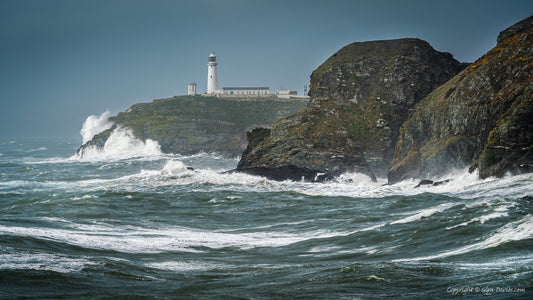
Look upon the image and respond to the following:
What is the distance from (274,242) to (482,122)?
2220 centimetres

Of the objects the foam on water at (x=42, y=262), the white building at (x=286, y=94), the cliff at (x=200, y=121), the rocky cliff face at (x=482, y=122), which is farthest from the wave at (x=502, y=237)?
the white building at (x=286, y=94)

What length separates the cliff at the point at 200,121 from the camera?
113250 mm

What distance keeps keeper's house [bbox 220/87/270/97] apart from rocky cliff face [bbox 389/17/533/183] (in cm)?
10372

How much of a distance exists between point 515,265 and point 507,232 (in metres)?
5.45

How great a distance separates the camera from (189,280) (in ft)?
55.0

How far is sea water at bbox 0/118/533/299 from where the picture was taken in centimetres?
1496

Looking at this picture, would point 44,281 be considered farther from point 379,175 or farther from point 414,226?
point 379,175

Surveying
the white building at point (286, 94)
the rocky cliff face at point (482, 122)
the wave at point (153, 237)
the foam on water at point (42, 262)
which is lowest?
the wave at point (153, 237)

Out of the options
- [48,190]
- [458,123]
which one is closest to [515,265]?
[458,123]

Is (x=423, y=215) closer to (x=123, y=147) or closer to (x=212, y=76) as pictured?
(x=123, y=147)

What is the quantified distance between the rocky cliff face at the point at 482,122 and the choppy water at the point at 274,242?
83.0 inches

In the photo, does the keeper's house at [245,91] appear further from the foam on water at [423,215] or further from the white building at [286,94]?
the foam on water at [423,215]

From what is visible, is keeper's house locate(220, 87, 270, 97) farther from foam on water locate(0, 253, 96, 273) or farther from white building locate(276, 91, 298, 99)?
foam on water locate(0, 253, 96, 273)

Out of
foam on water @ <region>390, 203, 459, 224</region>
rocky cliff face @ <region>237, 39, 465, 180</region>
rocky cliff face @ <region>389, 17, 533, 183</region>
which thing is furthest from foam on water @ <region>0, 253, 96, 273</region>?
rocky cliff face @ <region>237, 39, 465, 180</region>
